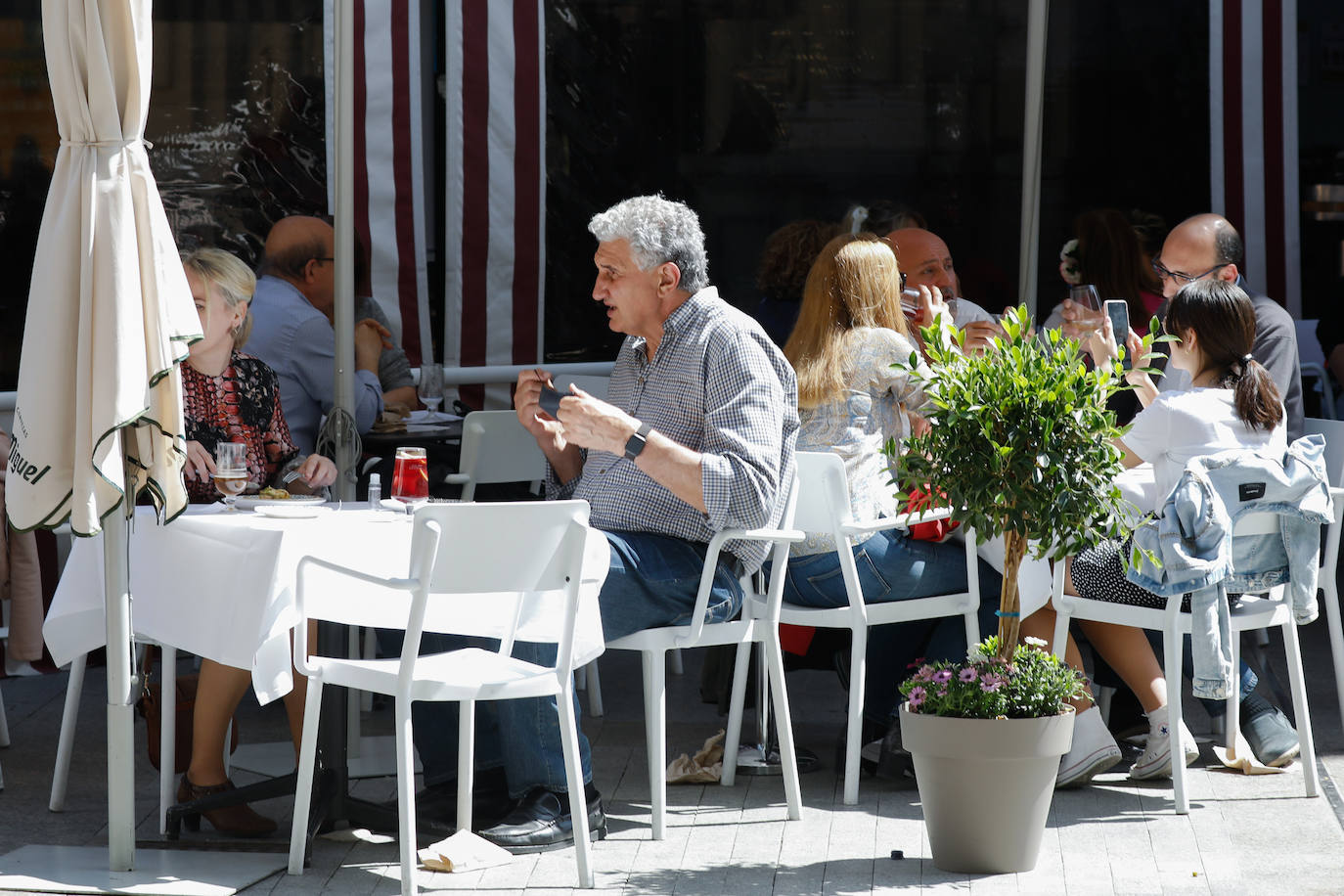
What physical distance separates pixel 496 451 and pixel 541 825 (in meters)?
1.60

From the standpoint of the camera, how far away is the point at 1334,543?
4148mm

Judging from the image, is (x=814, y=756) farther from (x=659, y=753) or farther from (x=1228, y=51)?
(x=1228, y=51)

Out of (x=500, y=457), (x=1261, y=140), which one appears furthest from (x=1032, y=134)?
(x=500, y=457)

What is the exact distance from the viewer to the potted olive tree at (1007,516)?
3221mm

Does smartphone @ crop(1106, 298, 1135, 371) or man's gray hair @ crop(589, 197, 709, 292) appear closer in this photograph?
man's gray hair @ crop(589, 197, 709, 292)

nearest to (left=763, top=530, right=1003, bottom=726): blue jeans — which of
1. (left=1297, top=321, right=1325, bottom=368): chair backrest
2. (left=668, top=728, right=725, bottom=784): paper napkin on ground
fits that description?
(left=668, top=728, right=725, bottom=784): paper napkin on ground

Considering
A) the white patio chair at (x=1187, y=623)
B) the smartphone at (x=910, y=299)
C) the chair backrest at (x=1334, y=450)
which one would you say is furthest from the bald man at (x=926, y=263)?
the white patio chair at (x=1187, y=623)

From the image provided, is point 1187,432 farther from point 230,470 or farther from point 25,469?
point 25,469

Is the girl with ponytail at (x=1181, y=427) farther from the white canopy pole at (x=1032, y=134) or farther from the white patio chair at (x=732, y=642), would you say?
the white canopy pole at (x=1032, y=134)

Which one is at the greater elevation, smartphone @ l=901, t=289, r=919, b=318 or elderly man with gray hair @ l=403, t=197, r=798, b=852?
smartphone @ l=901, t=289, r=919, b=318

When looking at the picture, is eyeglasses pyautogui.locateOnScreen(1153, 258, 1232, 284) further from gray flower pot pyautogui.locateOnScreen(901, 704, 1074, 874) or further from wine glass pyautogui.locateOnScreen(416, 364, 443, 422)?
wine glass pyautogui.locateOnScreen(416, 364, 443, 422)

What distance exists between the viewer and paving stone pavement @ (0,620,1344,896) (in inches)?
131

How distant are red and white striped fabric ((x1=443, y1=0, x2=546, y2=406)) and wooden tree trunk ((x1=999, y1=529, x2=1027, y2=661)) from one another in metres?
3.96

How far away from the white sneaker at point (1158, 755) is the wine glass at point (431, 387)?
256 centimetres
